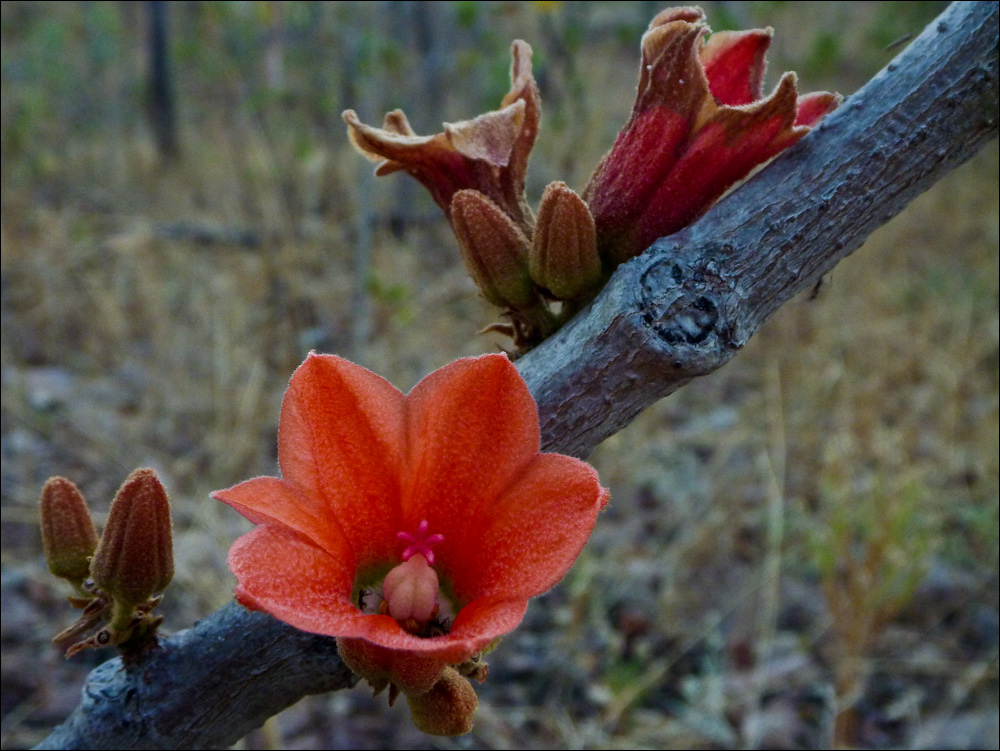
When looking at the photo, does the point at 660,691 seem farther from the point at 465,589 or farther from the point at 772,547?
the point at 465,589

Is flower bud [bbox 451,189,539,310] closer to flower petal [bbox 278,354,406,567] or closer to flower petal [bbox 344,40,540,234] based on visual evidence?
flower petal [bbox 344,40,540,234]

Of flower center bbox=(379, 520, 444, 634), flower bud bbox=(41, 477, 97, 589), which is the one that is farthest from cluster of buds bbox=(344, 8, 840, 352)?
flower bud bbox=(41, 477, 97, 589)

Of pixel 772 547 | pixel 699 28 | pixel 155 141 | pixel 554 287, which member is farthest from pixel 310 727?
pixel 155 141

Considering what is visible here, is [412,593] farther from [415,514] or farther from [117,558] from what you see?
[117,558]

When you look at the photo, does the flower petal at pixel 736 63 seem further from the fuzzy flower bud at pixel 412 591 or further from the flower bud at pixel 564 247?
the fuzzy flower bud at pixel 412 591

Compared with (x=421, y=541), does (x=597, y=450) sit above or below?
below

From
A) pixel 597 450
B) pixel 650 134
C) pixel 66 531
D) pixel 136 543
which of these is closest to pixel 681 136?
pixel 650 134
